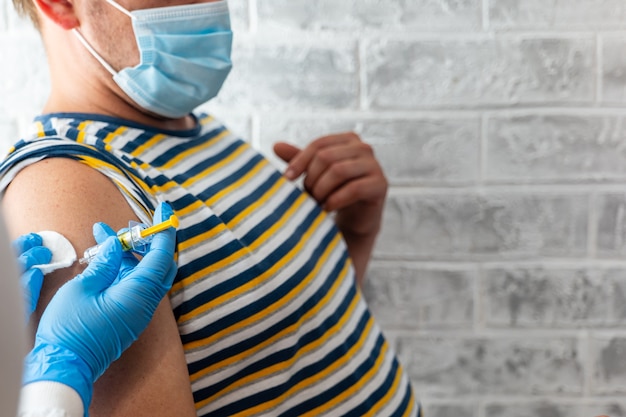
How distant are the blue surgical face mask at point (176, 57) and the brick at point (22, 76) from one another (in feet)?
1.58

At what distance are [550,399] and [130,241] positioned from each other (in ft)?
3.32

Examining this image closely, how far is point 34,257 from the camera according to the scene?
2.08ft

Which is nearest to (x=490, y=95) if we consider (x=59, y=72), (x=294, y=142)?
(x=294, y=142)

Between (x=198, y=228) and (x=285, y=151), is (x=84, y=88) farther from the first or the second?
(x=285, y=151)

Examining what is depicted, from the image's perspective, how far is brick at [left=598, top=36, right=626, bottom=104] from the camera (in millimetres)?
1309

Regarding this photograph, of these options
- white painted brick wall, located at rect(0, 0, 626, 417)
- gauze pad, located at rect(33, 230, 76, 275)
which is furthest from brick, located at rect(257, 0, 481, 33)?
gauze pad, located at rect(33, 230, 76, 275)

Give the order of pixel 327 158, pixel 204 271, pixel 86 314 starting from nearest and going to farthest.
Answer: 1. pixel 86 314
2. pixel 204 271
3. pixel 327 158

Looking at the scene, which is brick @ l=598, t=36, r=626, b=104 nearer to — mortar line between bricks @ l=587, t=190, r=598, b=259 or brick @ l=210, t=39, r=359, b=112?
mortar line between bricks @ l=587, t=190, r=598, b=259

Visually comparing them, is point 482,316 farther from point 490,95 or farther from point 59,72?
point 59,72

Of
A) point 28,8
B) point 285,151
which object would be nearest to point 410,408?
point 285,151

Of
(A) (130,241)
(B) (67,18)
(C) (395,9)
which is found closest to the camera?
(A) (130,241)

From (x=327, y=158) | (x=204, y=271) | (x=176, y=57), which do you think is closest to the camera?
(x=204, y=271)

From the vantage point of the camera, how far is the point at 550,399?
4.61ft

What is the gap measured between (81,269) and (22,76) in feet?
2.60
